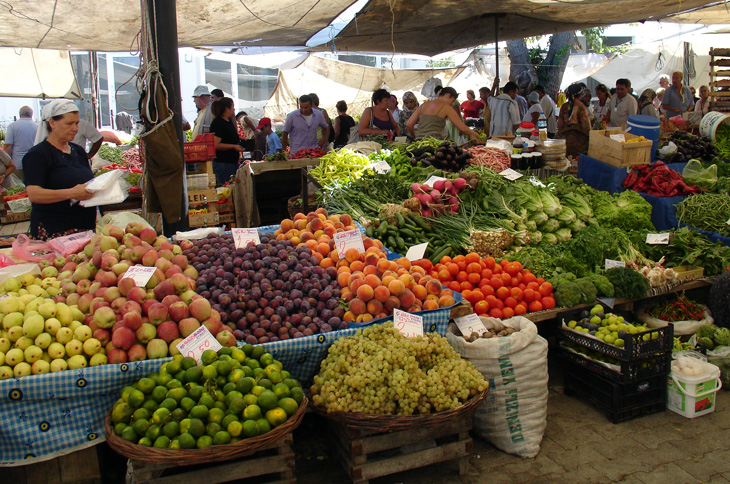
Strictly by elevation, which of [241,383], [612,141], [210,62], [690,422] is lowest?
[690,422]

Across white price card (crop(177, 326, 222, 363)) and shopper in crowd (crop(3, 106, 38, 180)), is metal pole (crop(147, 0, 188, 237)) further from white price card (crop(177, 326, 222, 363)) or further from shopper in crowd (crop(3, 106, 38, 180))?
shopper in crowd (crop(3, 106, 38, 180))

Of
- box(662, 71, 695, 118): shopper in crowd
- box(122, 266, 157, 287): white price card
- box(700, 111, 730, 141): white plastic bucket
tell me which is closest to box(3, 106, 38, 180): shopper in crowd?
box(122, 266, 157, 287): white price card

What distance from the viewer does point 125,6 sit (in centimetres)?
641

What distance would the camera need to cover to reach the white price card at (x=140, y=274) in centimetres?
297

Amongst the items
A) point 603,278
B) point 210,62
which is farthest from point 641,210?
point 210,62

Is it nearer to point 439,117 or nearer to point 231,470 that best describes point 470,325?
point 231,470

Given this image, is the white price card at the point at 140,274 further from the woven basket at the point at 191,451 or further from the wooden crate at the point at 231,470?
the wooden crate at the point at 231,470

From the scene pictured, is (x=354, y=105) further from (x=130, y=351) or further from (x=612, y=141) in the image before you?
(x=130, y=351)

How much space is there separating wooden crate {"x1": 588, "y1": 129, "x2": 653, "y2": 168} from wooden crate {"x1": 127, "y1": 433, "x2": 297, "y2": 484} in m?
4.90

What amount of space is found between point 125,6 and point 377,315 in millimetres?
5297

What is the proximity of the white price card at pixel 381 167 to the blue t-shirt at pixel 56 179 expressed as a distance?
2.69 metres

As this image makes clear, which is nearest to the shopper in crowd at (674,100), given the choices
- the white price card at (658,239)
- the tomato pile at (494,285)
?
the white price card at (658,239)

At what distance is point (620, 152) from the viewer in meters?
5.91

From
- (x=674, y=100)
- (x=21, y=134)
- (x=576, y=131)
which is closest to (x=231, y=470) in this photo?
(x=576, y=131)
